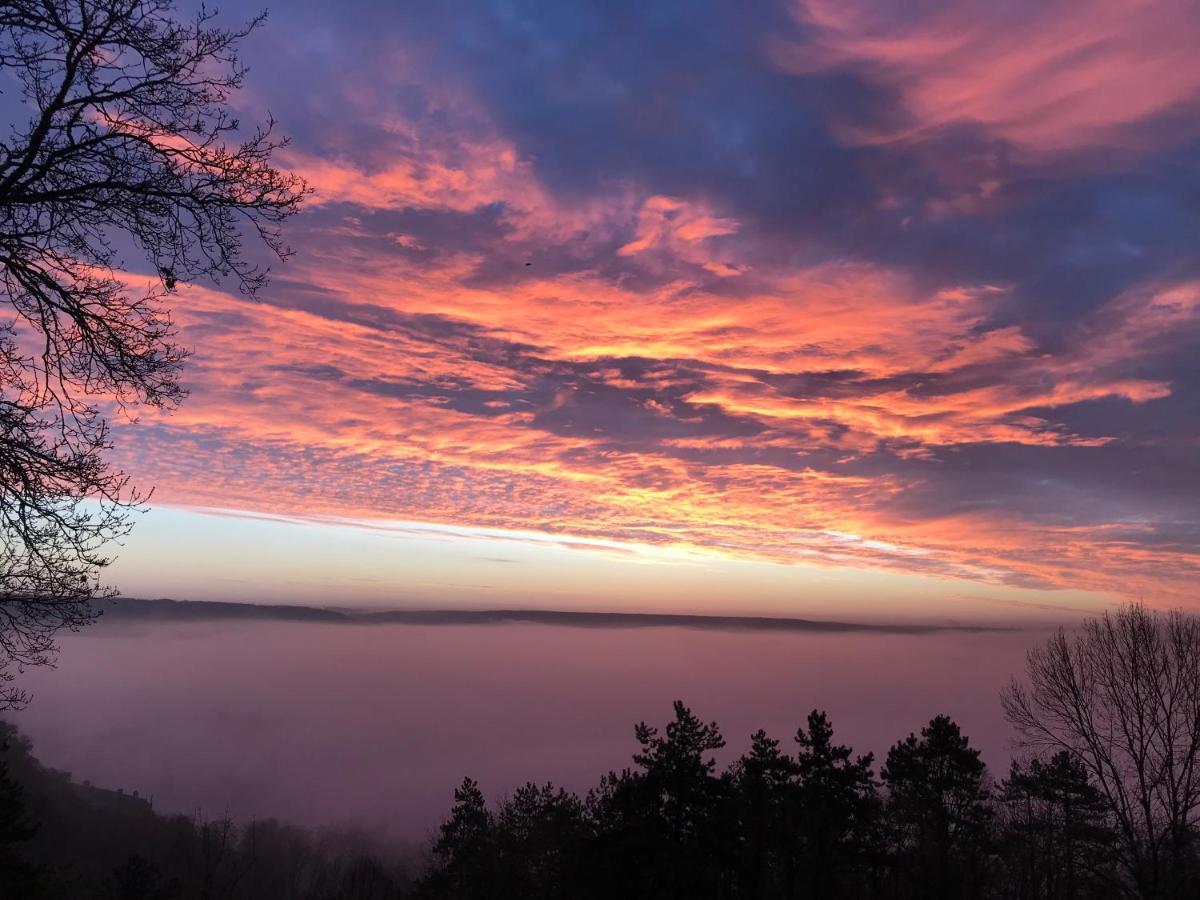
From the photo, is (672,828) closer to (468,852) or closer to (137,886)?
(468,852)

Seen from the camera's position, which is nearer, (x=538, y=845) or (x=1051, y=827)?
(x=1051, y=827)

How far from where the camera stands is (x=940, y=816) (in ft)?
114

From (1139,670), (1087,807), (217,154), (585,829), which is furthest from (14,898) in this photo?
(1087,807)

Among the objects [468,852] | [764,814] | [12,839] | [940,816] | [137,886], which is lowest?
[137,886]

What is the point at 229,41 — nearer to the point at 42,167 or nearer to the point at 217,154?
the point at 217,154

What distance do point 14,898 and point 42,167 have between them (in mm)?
31674

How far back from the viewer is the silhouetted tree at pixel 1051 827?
92.6ft

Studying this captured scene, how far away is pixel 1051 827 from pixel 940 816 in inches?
204

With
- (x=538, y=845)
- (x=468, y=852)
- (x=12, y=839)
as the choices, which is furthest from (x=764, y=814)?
(x=12, y=839)

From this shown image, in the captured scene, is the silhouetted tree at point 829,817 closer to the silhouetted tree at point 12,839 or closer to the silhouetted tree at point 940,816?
the silhouetted tree at point 940,816

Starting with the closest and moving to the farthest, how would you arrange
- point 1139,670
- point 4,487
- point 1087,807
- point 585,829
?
point 4,487, point 1139,670, point 1087,807, point 585,829

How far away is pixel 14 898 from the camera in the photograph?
2520 cm

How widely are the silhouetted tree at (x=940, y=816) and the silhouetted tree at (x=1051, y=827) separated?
59.4 inches

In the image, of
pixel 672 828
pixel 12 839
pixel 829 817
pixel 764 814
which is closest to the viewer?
pixel 672 828
